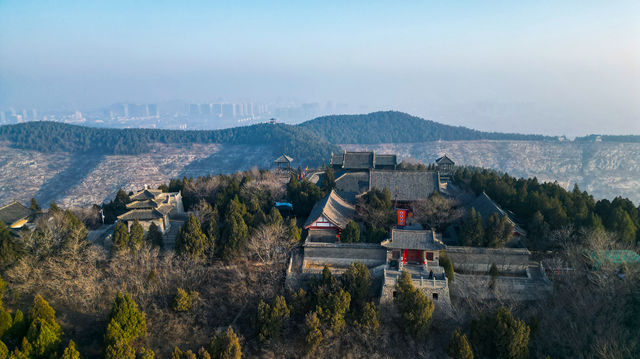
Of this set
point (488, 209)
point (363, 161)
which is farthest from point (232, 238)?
point (363, 161)

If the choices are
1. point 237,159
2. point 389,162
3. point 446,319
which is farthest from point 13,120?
point 446,319

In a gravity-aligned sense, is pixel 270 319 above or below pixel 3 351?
below

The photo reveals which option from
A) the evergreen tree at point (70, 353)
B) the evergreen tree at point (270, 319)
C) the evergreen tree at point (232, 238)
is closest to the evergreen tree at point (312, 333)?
the evergreen tree at point (270, 319)

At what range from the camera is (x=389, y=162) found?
3791 centimetres

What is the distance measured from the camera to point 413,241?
1903cm

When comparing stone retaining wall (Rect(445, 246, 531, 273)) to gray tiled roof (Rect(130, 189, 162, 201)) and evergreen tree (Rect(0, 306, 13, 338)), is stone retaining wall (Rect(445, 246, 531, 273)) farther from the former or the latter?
evergreen tree (Rect(0, 306, 13, 338))

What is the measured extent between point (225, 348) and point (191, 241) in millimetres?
7263

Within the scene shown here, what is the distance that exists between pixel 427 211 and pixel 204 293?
1415 cm

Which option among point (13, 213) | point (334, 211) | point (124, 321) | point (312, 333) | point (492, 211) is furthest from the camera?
point (13, 213)

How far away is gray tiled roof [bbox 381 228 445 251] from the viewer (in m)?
18.8

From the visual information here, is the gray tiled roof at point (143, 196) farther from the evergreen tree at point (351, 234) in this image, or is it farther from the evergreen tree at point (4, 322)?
the evergreen tree at point (351, 234)

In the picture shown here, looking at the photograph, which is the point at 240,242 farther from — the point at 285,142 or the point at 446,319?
the point at 285,142

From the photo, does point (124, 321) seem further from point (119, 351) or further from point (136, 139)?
point (136, 139)

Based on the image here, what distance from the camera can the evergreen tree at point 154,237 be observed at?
2206 cm
